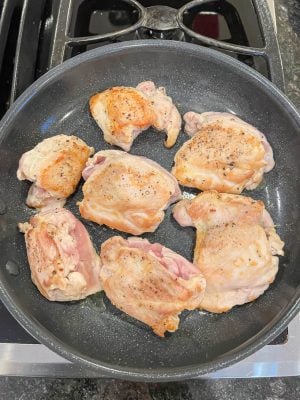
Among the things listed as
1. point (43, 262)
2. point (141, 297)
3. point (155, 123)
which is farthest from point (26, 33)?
point (141, 297)

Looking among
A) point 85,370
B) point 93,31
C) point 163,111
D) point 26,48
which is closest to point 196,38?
point 163,111

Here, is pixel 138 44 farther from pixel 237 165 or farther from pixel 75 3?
pixel 237 165

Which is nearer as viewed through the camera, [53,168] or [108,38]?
[53,168]

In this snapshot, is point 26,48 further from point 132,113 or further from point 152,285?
point 152,285

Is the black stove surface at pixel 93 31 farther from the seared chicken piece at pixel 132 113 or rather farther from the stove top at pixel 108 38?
the seared chicken piece at pixel 132 113

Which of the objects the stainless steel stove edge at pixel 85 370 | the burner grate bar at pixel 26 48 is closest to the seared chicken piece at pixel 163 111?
the burner grate bar at pixel 26 48

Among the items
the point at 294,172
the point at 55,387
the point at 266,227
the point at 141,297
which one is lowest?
the point at 55,387
